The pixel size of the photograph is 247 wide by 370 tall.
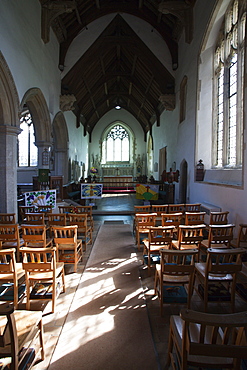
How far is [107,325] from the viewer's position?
274 centimetres

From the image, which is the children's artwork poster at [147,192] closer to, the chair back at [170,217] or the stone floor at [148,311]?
the chair back at [170,217]

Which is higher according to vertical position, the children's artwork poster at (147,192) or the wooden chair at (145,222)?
the children's artwork poster at (147,192)

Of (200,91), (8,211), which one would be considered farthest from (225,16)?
(8,211)

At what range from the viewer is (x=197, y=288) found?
3572mm

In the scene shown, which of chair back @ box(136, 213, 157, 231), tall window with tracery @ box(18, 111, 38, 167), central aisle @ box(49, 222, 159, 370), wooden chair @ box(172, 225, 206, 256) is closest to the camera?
central aisle @ box(49, 222, 159, 370)

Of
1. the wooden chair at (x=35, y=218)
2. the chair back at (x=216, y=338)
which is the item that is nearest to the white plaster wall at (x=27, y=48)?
the wooden chair at (x=35, y=218)

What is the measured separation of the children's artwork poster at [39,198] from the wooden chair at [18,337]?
5.14m

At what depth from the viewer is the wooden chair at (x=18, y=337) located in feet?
5.22

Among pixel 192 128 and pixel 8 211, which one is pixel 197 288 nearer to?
pixel 8 211

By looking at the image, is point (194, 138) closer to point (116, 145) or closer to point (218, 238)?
point (218, 238)

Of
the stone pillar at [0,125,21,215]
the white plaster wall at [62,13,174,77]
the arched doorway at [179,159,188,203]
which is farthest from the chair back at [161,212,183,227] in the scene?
the white plaster wall at [62,13,174,77]

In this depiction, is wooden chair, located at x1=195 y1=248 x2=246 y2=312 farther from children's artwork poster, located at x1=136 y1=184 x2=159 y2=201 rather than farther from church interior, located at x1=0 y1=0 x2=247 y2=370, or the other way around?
children's artwork poster, located at x1=136 y1=184 x2=159 y2=201

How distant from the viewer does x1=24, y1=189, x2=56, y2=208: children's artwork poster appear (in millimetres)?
7087

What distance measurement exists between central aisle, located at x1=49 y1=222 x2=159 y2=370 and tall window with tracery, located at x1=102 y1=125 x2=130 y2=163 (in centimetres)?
2034
